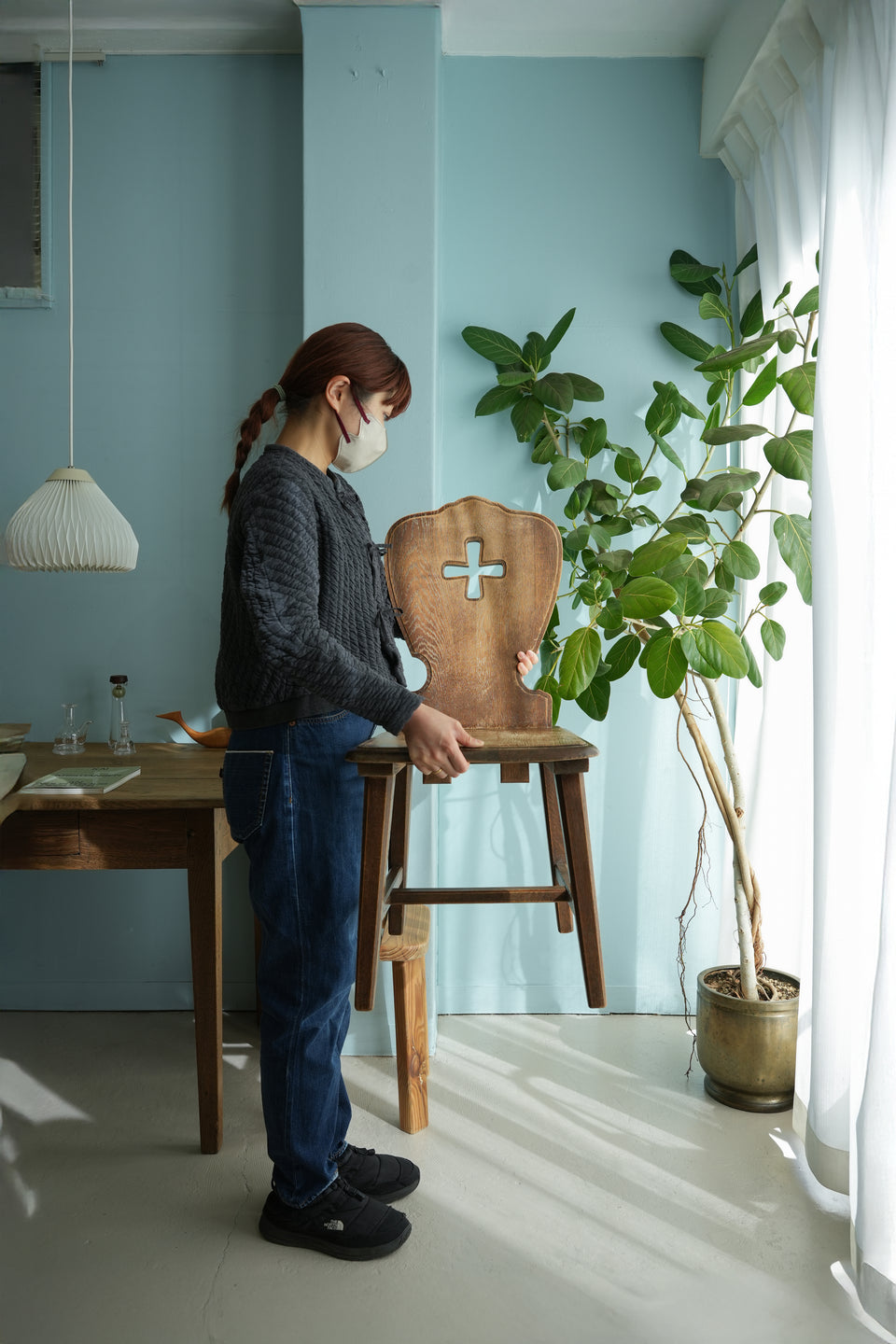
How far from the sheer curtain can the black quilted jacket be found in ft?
2.82

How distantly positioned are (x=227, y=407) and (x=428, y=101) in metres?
0.95

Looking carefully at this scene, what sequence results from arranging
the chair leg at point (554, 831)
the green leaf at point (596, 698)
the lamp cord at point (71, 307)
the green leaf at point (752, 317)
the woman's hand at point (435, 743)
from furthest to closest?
the lamp cord at point (71, 307) → the green leaf at point (752, 317) → the green leaf at point (596, 698) → the chair leg at point (554, 831) → the woman's hand at point (435, 743)

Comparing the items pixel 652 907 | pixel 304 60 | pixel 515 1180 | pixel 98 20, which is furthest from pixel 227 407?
pixel 515 1180

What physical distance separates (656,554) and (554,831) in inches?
24.4

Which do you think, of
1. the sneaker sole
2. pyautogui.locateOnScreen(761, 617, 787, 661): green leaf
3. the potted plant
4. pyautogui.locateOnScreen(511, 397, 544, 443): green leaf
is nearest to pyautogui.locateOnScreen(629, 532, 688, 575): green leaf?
the potted plant

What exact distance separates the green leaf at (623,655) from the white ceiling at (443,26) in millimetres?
1670

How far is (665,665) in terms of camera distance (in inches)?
79.0

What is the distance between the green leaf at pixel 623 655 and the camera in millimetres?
2152

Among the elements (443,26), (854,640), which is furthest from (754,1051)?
(443,26)

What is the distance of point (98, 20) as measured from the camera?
2.56 meters

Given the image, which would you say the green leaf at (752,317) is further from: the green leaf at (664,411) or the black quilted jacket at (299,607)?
the black quilted jacket at (299,607)

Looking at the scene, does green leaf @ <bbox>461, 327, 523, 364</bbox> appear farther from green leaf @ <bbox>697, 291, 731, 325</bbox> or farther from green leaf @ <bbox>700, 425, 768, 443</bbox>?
green leaf @ <bbox>700, 425, 768, 443</bbox>

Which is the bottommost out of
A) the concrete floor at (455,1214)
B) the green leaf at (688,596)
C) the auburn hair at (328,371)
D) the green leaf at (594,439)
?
the concrete floor at (455,1214)

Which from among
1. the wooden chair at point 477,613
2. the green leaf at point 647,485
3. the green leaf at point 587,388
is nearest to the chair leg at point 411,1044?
the wooden chair at point 477,613
